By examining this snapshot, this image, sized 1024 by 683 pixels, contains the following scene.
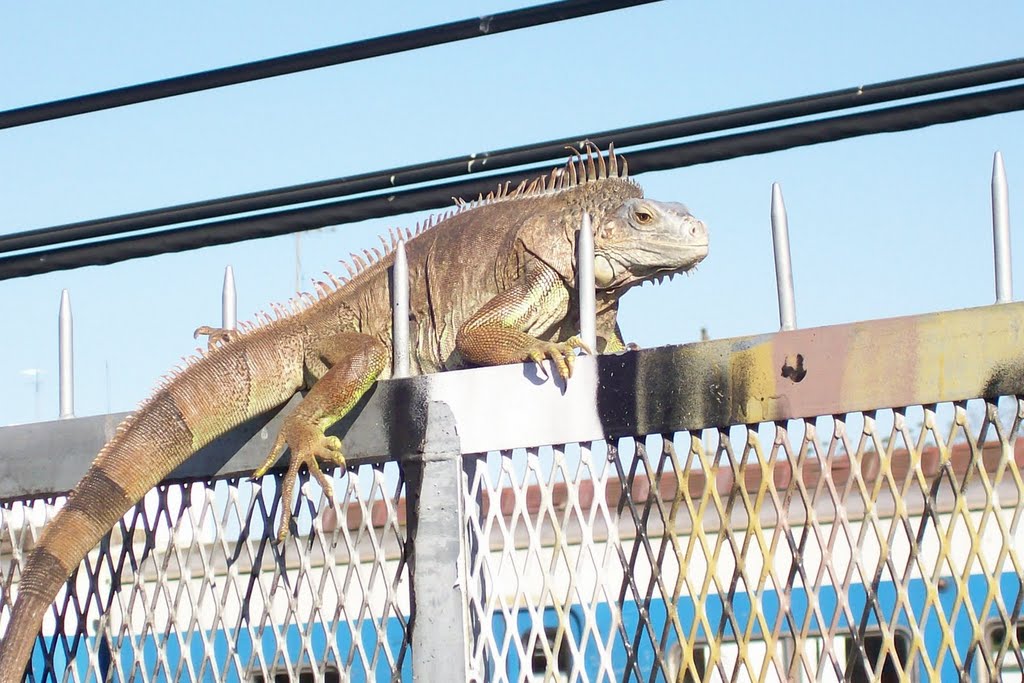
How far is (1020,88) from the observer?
547 cm

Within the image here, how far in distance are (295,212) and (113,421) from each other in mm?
1356

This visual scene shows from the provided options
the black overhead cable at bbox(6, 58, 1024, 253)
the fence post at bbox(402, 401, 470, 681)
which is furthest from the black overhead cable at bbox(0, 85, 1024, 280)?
the fence post at bbox(402, 401, 470, 681)

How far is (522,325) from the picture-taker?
249 inches

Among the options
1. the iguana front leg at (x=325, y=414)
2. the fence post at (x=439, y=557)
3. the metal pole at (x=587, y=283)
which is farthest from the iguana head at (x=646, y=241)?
the fence post at (x=439, y=557)

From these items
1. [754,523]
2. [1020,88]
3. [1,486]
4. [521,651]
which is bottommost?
[521,651]

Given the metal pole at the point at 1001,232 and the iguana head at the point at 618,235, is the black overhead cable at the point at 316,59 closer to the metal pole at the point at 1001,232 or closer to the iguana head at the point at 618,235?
the iguana head at the point at 618,235

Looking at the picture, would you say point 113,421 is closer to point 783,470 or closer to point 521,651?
point 521,651

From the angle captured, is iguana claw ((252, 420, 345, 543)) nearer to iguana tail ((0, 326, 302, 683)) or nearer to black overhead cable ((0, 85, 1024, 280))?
iguana tail ((0, 326, 302, 683))

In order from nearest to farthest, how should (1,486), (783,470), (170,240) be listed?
1. (1,486)
2. (170,240)
3. (783,470)

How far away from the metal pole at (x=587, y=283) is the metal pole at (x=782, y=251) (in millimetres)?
834

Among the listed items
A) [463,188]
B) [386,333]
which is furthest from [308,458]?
[463,188]

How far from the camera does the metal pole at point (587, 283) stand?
5816 millimetres

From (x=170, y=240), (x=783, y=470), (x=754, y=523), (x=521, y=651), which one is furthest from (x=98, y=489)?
(x=783, y=470)

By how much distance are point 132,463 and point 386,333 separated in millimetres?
1394
